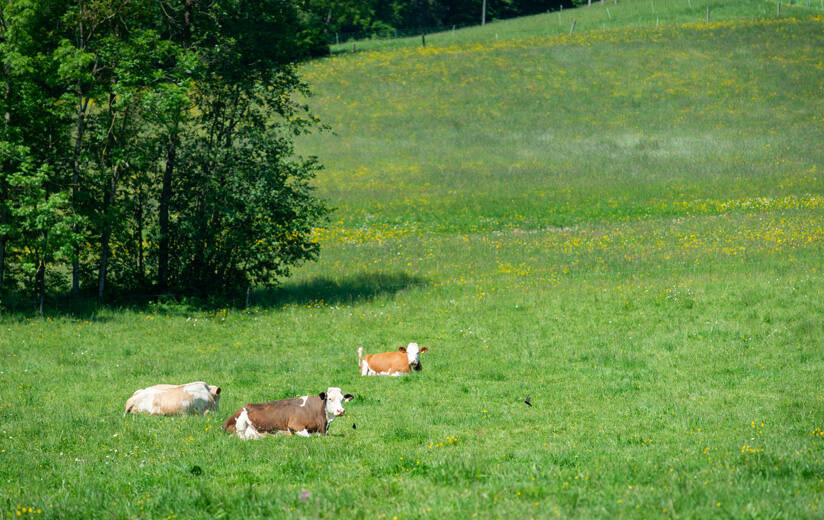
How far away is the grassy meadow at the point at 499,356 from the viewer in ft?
26.5

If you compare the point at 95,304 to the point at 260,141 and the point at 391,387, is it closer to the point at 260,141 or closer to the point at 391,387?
the point at 260,141

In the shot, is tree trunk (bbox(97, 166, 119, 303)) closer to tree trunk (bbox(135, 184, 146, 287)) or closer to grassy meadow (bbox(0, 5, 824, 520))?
tree trunk (bbox(135, 184, 146, 287))

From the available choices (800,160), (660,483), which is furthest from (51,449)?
(800,160)

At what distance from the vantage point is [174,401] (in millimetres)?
13062

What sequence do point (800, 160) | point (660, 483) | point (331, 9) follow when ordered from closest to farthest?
point (660, 483)
point (800, 160)
point (331, 9)

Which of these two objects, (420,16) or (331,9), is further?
(420,16)

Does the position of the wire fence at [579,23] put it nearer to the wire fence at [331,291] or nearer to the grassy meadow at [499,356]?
the grassy meadow at [499,356]

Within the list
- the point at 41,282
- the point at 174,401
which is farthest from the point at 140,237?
the point at 174,401

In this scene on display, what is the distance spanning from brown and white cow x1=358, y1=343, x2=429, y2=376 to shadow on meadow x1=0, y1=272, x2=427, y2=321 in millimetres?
7655

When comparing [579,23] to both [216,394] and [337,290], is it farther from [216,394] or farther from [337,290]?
[216,394]

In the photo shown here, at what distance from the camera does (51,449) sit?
10617 millimetres

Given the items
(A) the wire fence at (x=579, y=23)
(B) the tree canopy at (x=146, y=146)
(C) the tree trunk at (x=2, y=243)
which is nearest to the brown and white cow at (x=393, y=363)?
(B) the tree canopy at (x=146, y=146)

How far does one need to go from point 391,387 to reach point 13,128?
14.7 metres

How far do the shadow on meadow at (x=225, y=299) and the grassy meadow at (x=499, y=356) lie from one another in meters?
0.18
